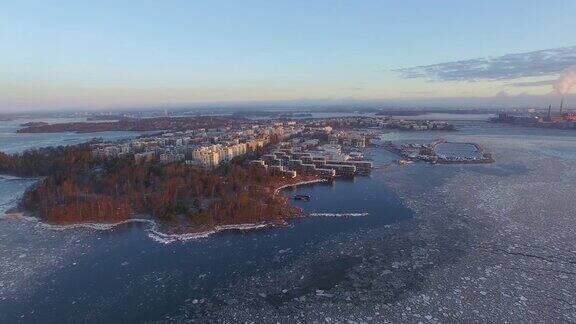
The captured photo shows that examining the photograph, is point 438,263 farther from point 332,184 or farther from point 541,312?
point 332,184

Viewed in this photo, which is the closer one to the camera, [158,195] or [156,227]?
Answer: [156,227]

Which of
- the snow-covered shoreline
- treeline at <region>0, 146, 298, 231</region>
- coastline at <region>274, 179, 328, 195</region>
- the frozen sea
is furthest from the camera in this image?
coastline at <region>274, 179, 328, 195</region>

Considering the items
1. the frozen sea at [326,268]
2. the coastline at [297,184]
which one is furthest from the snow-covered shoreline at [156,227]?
the coastline at [297,184]

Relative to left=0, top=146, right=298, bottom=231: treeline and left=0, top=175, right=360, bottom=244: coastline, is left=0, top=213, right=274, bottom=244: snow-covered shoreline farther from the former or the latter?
left=0, top=146, right=298, bottom=231: treeline

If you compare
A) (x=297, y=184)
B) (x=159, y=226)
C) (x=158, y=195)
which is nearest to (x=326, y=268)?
(x=159, y=226)

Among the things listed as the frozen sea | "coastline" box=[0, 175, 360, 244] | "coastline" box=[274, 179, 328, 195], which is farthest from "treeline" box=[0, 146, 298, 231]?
the frozen sea

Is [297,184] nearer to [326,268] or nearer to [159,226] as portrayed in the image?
[159,226]
